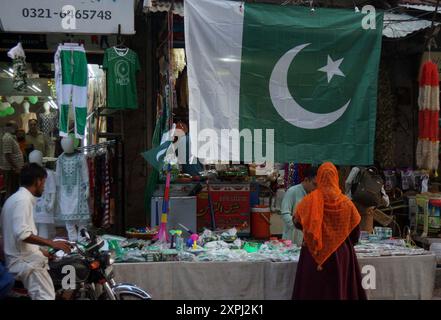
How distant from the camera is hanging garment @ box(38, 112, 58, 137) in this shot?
10.5 meters

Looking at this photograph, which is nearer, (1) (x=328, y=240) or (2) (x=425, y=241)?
(1) (x=328, y=240)

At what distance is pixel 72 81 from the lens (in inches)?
297

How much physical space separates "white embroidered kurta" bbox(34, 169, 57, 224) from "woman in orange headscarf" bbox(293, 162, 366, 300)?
4505 mm

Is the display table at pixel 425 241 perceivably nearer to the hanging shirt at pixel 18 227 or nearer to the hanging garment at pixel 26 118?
the hanging shirt at pixel 18 227

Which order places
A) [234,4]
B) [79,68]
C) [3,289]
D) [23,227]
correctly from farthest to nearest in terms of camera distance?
1. [79,68]
2. [234,4]
3. [23,227]
4. [3,289]

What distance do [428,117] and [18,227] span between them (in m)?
5.70

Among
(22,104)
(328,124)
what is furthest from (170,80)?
(22,104)

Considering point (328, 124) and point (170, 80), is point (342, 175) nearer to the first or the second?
point (328, 124)

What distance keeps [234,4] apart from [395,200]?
5.58 m

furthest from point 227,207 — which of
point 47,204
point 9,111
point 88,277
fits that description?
point 88,277

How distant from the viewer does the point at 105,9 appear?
706cm

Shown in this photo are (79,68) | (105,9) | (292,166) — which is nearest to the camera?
(105,9)

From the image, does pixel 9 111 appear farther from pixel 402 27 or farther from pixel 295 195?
pixel 402 27

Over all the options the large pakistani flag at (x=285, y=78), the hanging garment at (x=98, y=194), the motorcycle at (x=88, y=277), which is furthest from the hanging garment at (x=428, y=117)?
the hanging garment at (x=98, y=194)
